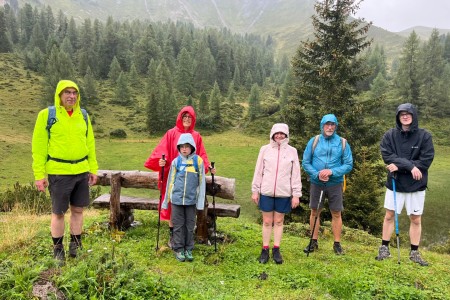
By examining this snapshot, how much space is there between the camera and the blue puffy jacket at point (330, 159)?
6.39m

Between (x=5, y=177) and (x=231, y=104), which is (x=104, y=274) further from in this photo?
(x=231, y=104)

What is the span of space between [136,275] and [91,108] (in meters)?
70.2

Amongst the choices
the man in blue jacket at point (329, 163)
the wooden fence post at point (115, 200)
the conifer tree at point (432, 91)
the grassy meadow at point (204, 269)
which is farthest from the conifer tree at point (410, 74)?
the wooden fence post at point (115, 200)

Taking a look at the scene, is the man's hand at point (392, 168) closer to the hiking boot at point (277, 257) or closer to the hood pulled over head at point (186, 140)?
the hiking boot at point (277, 257)

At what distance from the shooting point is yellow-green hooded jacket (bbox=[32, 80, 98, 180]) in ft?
16.3

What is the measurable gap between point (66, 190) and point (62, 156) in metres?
0.56

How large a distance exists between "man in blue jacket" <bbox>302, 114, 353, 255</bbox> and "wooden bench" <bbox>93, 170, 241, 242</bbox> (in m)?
1.76

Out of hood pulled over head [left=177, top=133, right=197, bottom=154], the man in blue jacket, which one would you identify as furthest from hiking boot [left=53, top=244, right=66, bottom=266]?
the man in blue jacket

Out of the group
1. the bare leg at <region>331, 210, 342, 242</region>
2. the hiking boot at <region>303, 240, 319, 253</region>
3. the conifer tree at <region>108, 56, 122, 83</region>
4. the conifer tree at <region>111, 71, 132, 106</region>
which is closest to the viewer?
the bare leg at <region>331, 210, 342, 242</region>

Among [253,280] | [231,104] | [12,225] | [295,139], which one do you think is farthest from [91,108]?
[253,280]

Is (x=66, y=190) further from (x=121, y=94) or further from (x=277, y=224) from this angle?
(x=121, y=94)

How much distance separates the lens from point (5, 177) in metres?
27.5

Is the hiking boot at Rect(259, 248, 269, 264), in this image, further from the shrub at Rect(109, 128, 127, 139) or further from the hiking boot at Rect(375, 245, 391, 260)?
the shrub at Rect(109, 128, 127, 139)

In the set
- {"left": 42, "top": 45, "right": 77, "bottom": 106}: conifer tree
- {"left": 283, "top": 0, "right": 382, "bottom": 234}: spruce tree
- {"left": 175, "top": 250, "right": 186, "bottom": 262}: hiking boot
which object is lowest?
{"left": 175, "top": 250, "right": 186, "bottom": 262}: hiking boot
